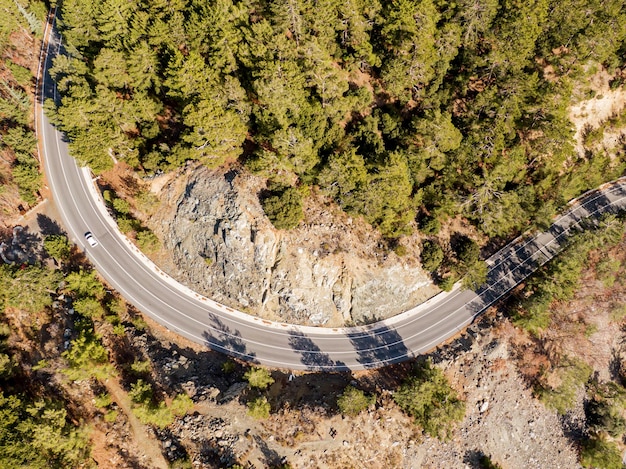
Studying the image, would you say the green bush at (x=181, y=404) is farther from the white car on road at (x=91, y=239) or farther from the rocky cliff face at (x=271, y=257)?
the white car on road at (x=91, y=239)

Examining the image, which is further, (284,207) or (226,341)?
(226,341)

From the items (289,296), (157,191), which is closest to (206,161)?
(157,191)

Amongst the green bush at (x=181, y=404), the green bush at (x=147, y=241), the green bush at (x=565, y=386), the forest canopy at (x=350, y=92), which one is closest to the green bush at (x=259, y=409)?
the green bush at (x=181, y=404)

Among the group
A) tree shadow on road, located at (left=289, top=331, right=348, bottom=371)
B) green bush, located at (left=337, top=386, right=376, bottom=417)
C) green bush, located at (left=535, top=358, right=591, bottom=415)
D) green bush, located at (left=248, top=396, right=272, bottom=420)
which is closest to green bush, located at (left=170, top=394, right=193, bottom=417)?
green bush, located at (left=248, top=396, right=272, bottom=420)

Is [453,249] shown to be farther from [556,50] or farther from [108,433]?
[108,433]

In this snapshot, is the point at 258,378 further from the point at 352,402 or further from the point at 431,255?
the point at 431,255

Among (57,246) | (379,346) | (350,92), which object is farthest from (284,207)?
(57,246)
